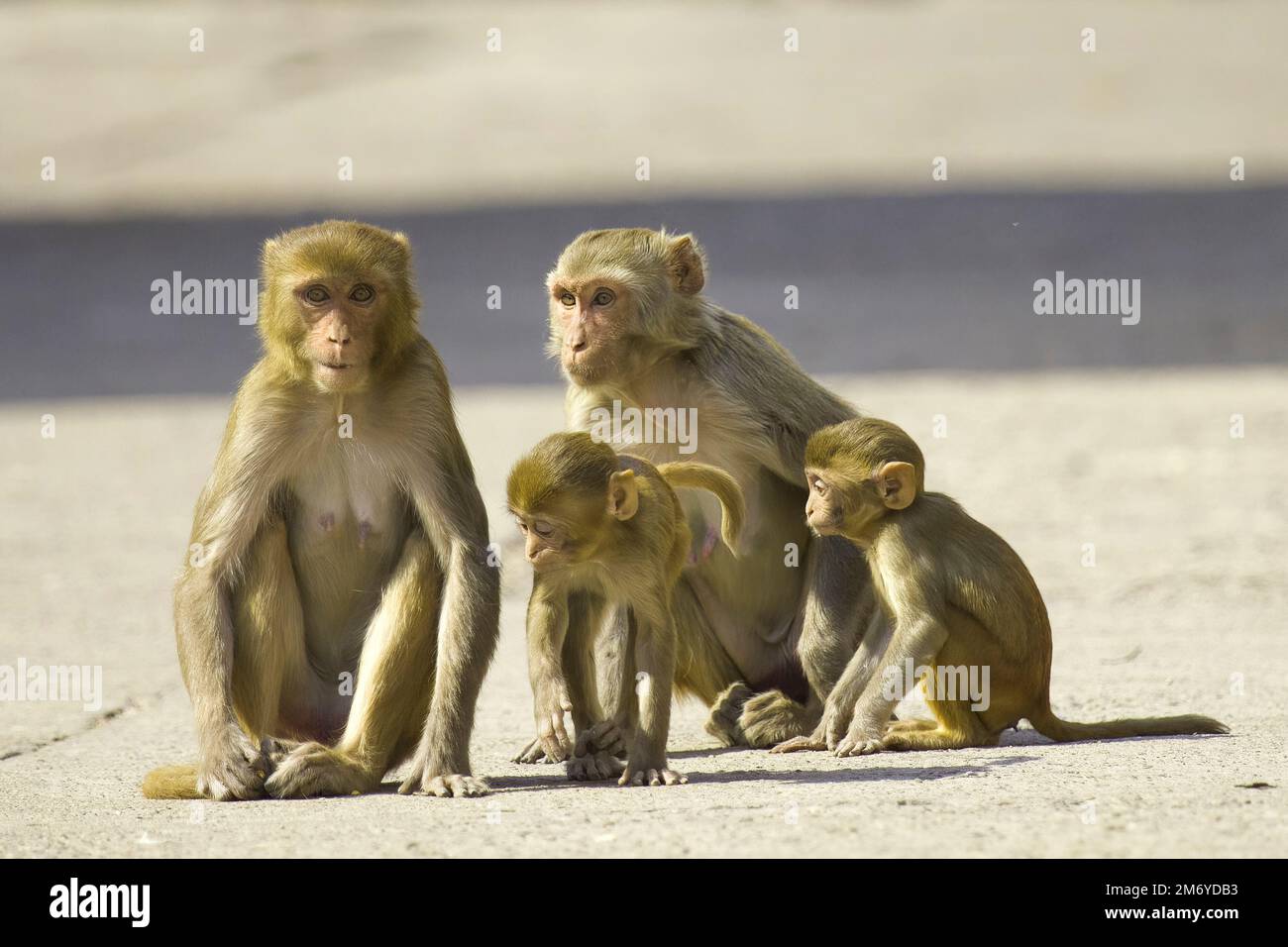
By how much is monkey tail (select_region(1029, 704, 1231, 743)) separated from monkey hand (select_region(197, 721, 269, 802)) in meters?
2.70

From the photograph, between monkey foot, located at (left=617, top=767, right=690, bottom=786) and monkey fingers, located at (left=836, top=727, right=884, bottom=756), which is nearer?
monkey foot, located at (left=617, top=767, right=690, bottom=786)

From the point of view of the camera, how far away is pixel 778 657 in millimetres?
8156

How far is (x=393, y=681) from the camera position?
6.94 metres

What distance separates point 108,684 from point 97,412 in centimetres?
820

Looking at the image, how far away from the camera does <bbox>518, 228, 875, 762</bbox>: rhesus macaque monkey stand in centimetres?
755

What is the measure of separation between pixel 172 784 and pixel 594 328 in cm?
217

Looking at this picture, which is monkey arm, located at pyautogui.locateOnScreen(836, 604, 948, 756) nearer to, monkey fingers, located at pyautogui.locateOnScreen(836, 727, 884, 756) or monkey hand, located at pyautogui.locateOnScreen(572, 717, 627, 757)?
monkey fingers, located at pyautogui.locateOnScreen(836, 727, 884, 756)

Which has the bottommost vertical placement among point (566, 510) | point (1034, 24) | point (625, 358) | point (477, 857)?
point (477, 857)

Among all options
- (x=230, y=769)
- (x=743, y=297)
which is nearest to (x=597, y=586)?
(x=230, y=769)

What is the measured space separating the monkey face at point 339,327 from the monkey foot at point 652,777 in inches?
61.7

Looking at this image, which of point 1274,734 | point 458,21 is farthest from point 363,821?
point 458,21

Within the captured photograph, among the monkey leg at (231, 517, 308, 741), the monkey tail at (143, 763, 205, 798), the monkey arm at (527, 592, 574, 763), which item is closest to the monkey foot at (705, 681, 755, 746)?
the monkey arm at (527, 592, 574, 763)

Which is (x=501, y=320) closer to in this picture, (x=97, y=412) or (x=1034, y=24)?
(x=97, y=412)

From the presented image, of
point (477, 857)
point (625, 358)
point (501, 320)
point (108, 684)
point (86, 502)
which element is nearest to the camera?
point (477, 857)
